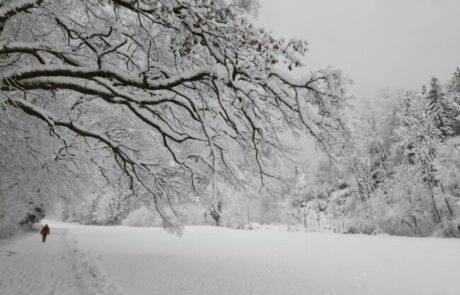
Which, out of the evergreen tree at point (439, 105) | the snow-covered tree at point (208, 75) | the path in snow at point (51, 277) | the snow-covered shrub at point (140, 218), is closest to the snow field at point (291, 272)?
the path in snow at point (51, 277)

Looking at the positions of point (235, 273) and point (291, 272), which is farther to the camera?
point (291, 272)

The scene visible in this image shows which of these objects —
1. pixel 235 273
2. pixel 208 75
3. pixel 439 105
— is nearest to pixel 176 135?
pixel 208 75

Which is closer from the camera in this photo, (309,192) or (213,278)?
(213,278)

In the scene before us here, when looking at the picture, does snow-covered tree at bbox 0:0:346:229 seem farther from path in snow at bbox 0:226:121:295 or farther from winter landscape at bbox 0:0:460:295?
path in snow at bbox 0:226:121:295

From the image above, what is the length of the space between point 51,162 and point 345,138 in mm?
9981

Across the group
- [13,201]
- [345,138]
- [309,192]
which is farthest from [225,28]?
[309,192]

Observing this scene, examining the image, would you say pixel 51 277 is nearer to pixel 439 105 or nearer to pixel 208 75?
pixel 208 75

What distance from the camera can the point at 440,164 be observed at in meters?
26.4

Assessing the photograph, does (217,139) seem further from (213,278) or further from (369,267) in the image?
(369,267)

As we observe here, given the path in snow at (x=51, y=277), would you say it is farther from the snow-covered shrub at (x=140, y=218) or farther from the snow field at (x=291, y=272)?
the snow-covered shrub at (x=140, y=218)

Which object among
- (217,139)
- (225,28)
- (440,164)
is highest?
(440,164)

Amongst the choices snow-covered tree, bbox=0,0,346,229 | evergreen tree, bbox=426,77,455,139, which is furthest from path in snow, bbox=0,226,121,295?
evergreen tree, bbox=426,77,455,139

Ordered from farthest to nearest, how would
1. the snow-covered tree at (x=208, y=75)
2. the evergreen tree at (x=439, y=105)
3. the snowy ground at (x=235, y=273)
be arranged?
the evergreen tree at (x=439, y=105)
the snowy ground at (x=235, y=273)
the snow-covered tree at (x=208, y=75)

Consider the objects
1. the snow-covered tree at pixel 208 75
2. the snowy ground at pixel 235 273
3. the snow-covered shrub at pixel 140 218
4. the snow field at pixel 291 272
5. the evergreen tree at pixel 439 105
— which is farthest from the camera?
the snow-covered shrub at pixel 140 218
